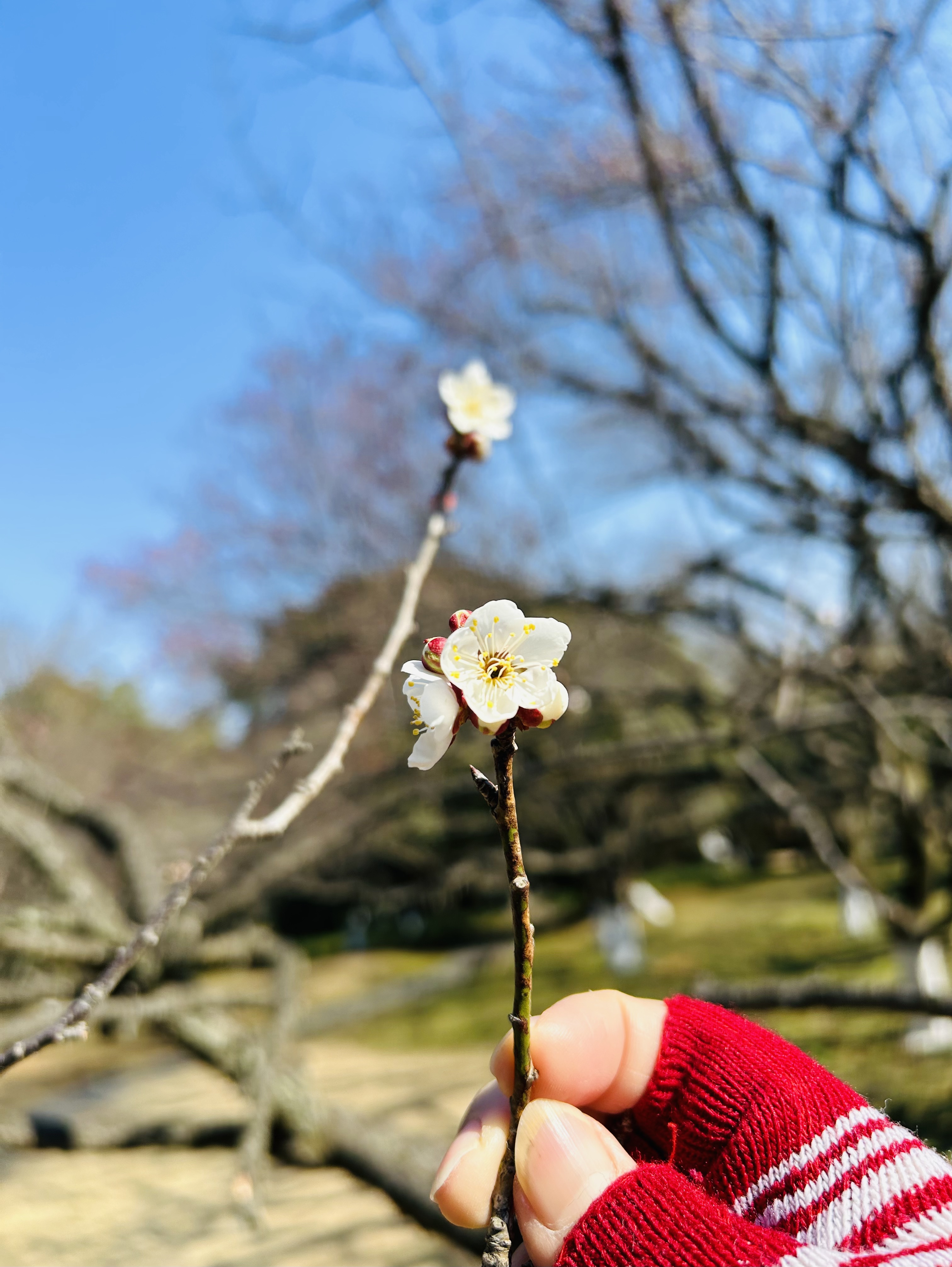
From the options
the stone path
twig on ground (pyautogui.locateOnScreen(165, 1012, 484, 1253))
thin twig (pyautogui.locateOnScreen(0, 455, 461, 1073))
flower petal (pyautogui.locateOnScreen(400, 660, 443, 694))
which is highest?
flower petal (pyautogui.locateOnScreen(400, 660, 443, 694))

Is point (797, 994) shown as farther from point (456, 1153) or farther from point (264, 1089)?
point (264, 1089)

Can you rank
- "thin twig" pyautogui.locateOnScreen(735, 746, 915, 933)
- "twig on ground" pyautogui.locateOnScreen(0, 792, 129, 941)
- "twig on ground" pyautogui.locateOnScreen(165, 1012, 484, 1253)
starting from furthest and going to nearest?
"twig on ground" pyautogui.locateOnScreen(0, 792, 129, 941)
"thin twig" pyautogui.locateOnScreen(735, 746, 915, 933)
"twig on ground" pyautogui.locateOnScreen(165, 1012, 484, 1253)

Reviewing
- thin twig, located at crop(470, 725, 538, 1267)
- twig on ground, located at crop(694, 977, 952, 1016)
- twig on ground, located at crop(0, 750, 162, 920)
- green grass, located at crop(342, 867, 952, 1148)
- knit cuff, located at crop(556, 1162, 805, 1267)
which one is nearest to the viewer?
thin twig, located at crop(470, 725, 538, 1267)

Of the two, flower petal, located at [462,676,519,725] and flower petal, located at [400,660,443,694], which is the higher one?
flower petal, located at [400,660,443,694]

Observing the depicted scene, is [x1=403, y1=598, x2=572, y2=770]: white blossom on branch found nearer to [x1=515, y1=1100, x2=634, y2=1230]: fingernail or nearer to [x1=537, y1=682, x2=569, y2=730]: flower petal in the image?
[x1=537, y1=682, x2=569, y2=730]: flower petal

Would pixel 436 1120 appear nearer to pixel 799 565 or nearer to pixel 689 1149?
pixel 799 565

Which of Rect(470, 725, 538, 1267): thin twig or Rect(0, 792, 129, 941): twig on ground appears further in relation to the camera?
Rect(0, 792, 129, 941): twig on ground

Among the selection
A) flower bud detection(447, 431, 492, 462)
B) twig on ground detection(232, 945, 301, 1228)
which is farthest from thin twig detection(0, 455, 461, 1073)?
twig on ground detection(232, 945, 301, 1228)

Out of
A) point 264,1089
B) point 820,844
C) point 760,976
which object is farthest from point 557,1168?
point 760,976
